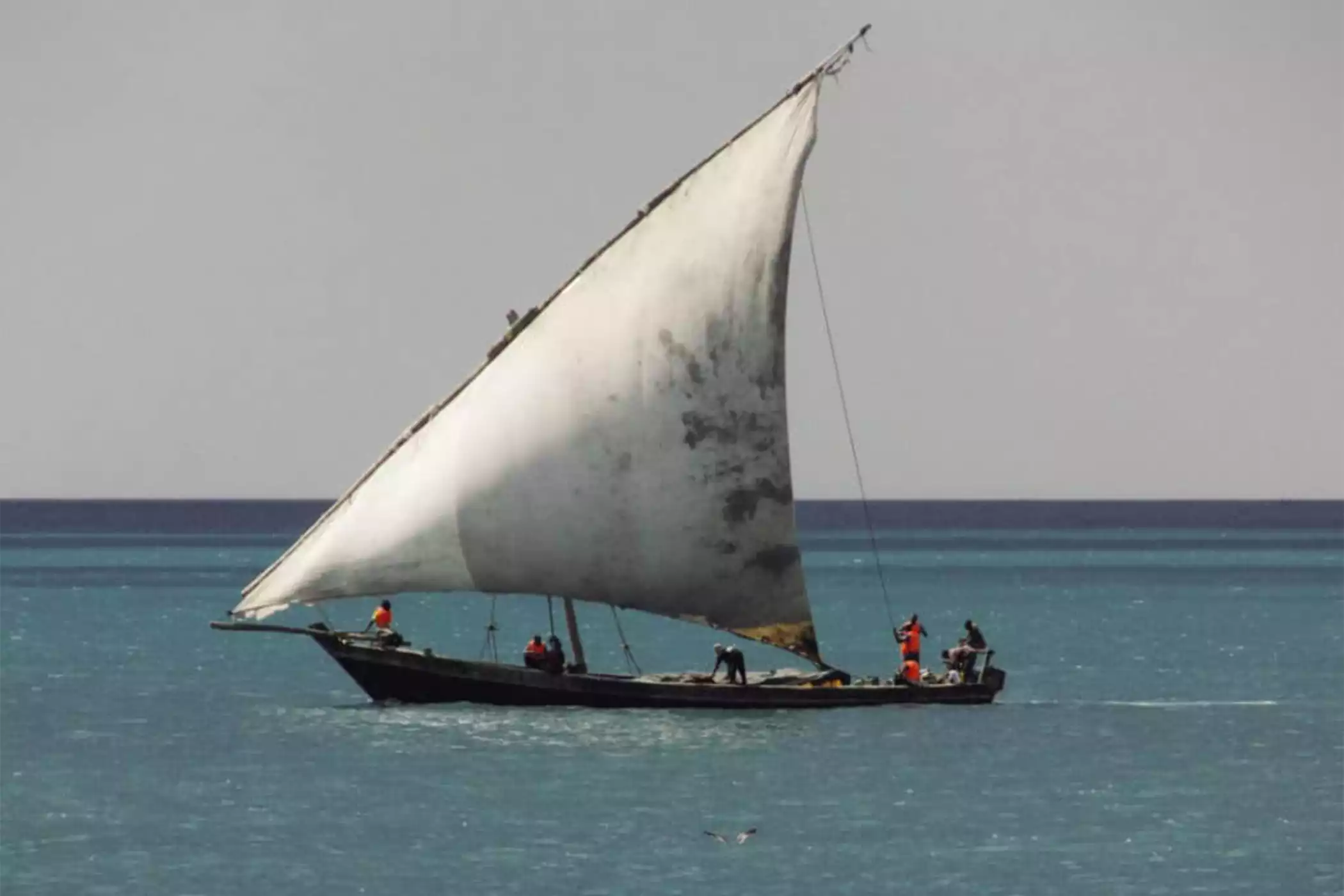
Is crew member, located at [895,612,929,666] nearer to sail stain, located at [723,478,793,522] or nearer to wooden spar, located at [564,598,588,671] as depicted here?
sail stain, located at [723,478,793,522]

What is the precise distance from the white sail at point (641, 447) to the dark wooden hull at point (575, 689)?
114 centimetres

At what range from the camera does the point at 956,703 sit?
6025 centimetres

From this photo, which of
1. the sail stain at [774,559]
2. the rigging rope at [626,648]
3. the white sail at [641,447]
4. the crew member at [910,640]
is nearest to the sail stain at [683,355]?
the white sail at [641,447]

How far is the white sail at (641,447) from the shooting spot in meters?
56.0

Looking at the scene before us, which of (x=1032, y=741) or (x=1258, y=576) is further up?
(x=1258, y=576)

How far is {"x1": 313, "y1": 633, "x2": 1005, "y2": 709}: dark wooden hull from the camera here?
185 feet

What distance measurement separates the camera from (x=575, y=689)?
2231 inches

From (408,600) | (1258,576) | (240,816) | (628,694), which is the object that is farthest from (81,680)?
(1258,576)

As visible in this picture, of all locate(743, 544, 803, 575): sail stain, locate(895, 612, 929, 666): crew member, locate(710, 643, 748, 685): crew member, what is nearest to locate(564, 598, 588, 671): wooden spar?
locate(710, 643, 748, 685): crew member

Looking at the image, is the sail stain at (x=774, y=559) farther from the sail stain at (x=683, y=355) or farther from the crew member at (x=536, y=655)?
the crew member at (x=536, y=655)

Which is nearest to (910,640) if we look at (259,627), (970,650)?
(970,650)

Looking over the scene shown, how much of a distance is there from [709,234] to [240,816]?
15.1 meters

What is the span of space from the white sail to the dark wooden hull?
1.14 metres

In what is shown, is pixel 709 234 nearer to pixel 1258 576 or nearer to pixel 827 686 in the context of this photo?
pixel 827 686
